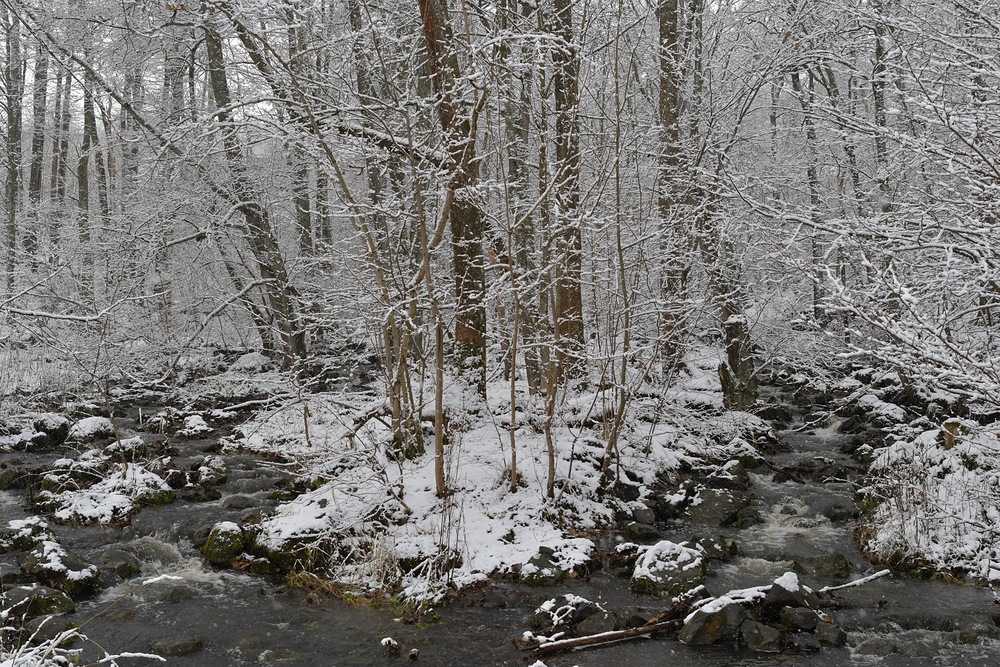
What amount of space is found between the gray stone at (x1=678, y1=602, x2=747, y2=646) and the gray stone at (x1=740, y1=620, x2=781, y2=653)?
3.2 inches

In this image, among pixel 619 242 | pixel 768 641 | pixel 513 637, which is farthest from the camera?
pixel 619 242

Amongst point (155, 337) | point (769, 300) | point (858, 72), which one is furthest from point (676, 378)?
point (155, 337)

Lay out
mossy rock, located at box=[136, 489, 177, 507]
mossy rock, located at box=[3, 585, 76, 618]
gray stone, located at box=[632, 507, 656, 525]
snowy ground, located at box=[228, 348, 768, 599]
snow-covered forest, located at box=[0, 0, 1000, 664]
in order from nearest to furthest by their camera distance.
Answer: mossy rock, located at box=[3, 585, 76, 618] → snow-covered forest, located at box=[0, 0, 1000, 664] → snowy ground, located at box=[228, 348, 768, 599] → gray stone, located at box=[632, 507, 656, 525] → mossy rock, located at box=[136, 489, 177, 507]

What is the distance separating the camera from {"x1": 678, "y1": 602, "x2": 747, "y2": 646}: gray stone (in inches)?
238

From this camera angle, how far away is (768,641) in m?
5.89

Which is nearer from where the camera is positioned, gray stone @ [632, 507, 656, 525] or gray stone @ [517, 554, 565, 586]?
gray stone @ [517, 554, 565, 586]

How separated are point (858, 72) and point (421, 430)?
19.1ft

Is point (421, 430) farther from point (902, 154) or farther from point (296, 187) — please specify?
point (296, 187)

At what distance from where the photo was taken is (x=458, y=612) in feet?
22.2

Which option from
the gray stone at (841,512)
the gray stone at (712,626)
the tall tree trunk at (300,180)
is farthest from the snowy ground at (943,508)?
the tall tree trunk at (300,180)

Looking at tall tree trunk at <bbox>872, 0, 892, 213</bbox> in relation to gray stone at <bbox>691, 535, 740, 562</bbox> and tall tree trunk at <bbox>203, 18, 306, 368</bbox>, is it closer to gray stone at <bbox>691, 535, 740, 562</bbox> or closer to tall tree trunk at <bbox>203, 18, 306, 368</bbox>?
gray stone at <bbox>691, 535, 740, 562</bbox>

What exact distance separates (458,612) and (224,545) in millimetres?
2756

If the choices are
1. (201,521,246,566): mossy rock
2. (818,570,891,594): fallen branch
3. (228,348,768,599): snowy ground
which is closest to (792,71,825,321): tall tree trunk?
(818,570,891,594): fallen branch

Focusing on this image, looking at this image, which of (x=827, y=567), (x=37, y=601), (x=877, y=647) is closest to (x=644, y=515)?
(x=827, y=567)
